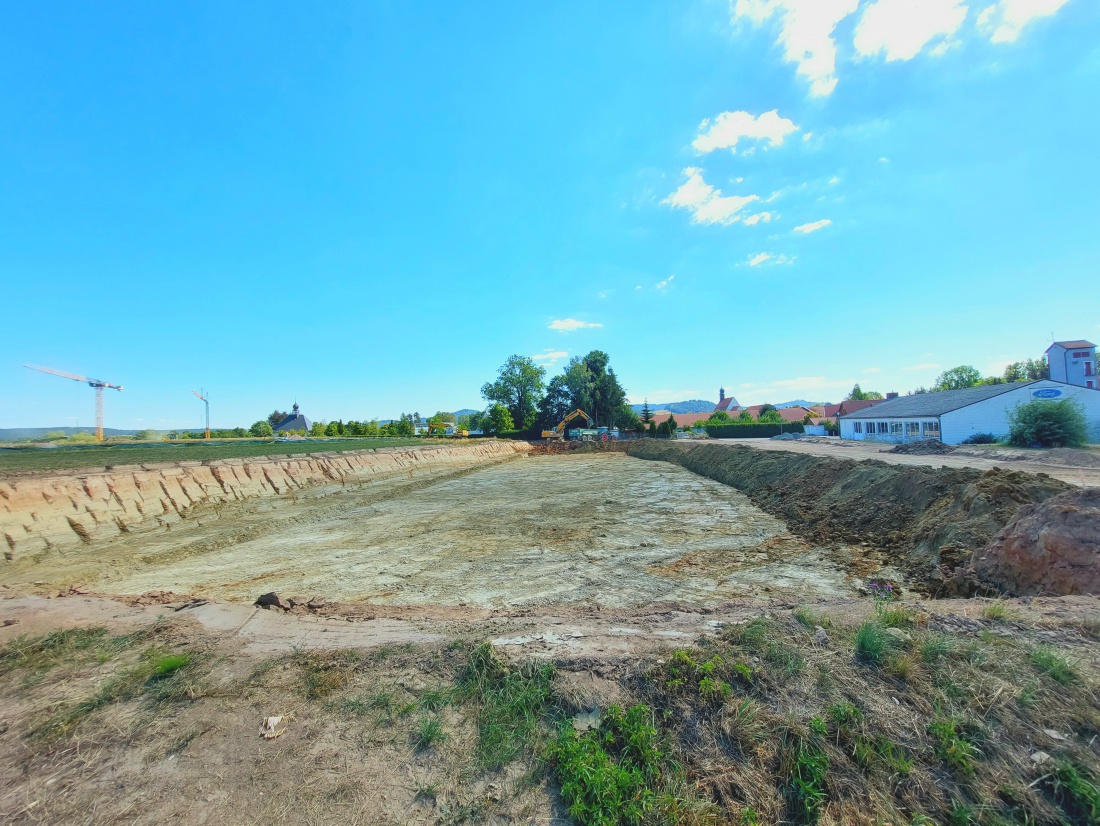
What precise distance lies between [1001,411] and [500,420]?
5297 centimetres

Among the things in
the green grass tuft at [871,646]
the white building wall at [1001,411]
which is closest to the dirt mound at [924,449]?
the white building wall at [1001,411]

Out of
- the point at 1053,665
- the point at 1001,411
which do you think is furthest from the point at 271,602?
the point at 1001,411

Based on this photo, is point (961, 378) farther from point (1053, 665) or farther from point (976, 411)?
point (1053, 665)

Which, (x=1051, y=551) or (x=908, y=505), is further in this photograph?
(x=908, y=505)

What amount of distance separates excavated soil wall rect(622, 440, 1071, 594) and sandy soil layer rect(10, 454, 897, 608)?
764 millimetres

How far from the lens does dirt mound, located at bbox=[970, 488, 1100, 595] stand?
187 inches

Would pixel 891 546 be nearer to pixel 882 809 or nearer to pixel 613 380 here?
pixel 882 809

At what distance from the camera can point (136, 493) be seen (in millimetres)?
11945

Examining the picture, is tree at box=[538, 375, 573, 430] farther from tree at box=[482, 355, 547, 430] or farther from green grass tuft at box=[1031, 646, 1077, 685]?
green grass tuft at box=[1031, 646, 1077, 685]

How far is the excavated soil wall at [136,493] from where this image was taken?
30.5 ft

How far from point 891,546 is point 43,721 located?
11.0m

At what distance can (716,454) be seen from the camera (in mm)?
24359

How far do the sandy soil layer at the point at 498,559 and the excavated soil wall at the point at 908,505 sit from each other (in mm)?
764

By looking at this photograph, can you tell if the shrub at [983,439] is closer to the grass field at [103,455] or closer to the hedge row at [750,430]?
the hedge row at [750,430]
